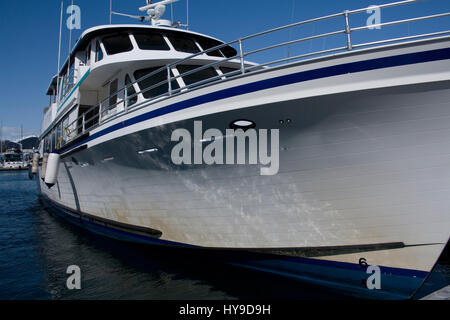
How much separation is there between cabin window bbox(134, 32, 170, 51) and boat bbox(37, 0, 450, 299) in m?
2.32

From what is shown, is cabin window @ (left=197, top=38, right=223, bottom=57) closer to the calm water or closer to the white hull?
the white hull

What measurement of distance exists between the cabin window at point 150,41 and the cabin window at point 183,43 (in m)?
0.27

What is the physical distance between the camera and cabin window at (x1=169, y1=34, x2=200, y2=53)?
754cm

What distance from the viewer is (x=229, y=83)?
4.27m

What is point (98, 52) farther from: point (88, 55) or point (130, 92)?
point (130, 92)

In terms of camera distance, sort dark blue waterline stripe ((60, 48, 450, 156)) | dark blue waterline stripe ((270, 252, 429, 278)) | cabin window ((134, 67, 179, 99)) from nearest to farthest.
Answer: dark blue waterline stripe ((60, 48, 450, 156)) < dark blue waterline stripe ((270, 252, 429, 278)) < cabin window ((134, 67, 179, 99))

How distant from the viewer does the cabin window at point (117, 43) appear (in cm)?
730

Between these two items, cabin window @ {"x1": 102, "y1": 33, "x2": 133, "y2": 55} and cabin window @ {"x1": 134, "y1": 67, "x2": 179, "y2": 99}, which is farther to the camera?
cabin window @ {"x1": 102, "y1": 33, "x2": 133, "y2": 55}

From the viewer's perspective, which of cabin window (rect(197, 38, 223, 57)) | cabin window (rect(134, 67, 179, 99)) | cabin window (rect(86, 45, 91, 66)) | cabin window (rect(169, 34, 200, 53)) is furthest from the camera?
cabin window (rect(86, 45, 91, 66))

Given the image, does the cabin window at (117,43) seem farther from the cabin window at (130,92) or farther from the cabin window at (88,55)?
the cabin window at (130,92)

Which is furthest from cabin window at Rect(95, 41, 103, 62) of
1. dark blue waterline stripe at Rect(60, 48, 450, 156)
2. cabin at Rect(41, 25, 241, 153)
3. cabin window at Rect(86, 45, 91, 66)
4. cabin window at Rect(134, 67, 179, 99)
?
dark blue waterline stripe at Rect(60, 48, 450, 156)
